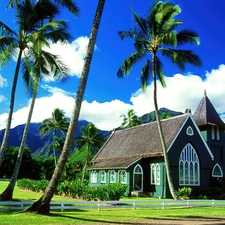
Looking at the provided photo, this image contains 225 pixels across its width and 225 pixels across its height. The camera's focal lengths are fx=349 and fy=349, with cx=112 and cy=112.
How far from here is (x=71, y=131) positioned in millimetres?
14742

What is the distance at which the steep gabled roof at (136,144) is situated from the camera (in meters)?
32.5

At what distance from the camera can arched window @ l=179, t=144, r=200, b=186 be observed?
105 ft

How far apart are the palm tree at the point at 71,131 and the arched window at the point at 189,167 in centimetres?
1916

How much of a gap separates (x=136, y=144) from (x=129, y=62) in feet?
36.9

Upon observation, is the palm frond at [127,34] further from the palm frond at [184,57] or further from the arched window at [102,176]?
the arched window at [102,176]

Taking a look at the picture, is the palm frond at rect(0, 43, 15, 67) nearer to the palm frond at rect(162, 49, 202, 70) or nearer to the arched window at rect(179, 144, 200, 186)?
the palm frond at rect(162, 49, 202, 70)

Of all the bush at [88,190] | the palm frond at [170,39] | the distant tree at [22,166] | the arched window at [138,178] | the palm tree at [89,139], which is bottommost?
the bush at [88,190]

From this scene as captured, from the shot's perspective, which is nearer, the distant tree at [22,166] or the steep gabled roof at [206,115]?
the steep gabled roof at [206,115]

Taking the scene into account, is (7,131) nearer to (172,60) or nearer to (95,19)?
(95,19)

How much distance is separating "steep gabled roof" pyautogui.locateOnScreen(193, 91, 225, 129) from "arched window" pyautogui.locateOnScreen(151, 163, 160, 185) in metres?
7.18

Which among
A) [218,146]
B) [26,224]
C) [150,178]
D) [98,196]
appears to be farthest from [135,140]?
[26,224]

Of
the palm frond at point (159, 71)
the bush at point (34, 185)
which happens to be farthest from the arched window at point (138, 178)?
the palm frond at point (159, 71)

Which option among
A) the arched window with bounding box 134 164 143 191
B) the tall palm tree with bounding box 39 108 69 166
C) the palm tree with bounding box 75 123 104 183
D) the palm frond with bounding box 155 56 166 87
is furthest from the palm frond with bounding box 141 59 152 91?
the tall palm tree with bounding box 39 108 69 166

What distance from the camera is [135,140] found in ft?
122
